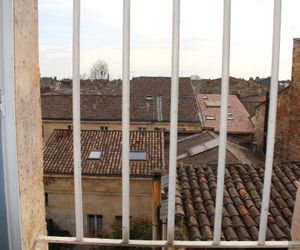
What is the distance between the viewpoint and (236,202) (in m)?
4.01

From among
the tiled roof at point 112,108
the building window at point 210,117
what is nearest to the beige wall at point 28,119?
the tiled roof at point 112,108

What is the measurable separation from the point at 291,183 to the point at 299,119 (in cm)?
499

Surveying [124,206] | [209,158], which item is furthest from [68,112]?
[124,206]

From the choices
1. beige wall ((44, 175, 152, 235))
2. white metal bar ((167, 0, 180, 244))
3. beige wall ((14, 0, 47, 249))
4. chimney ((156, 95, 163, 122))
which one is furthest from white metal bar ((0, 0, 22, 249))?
chimney ((156, 95, 163, 122))

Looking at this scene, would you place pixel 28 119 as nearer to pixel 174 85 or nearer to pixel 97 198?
pixel 174 85

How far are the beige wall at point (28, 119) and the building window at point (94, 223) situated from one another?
10701mm

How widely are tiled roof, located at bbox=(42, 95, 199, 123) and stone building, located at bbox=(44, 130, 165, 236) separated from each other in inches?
176

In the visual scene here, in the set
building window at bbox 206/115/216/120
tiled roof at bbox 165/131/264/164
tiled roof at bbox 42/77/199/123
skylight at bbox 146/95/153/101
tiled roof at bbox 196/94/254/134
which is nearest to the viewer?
tiled roof at bbox 165/131/264/164

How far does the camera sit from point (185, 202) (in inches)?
155

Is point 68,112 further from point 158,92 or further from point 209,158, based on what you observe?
point 209,158

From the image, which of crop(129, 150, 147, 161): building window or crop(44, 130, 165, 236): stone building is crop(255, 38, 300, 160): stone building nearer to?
crop(44, 130, 165, 236): stone building

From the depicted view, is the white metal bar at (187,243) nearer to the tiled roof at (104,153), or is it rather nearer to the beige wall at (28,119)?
the beige wall at (28,119)

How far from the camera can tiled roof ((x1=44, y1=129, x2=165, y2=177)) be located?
11195 millimetres

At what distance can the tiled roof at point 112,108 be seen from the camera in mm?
16438
